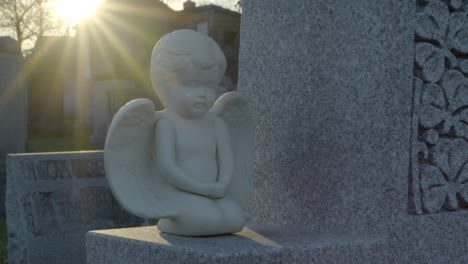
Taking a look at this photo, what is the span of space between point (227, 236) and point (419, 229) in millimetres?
1153

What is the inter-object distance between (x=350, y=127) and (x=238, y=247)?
0.98m

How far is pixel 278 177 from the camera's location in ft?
11.2

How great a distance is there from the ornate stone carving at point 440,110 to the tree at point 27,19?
18.3 metres

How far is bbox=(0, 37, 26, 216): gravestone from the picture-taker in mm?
8375

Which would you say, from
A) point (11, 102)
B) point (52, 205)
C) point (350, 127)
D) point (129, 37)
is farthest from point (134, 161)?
point (129, 37)

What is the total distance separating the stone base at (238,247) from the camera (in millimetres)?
2492

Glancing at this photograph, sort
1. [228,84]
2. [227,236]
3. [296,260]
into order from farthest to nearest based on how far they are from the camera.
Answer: [228,84]
[227,236]
[296,260]

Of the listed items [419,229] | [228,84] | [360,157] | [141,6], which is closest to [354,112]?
[360,157]

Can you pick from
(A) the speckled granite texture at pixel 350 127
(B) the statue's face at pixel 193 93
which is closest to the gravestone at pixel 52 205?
(A) the speckled granite texture at pixel 350 127

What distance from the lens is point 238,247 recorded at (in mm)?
2557

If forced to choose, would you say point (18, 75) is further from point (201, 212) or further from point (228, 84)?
point (201, 212)

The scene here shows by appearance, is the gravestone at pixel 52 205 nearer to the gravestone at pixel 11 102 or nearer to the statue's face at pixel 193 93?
the statue's face at pixel 193 93

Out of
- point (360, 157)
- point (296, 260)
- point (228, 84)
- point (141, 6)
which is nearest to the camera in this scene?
point (296, 260)

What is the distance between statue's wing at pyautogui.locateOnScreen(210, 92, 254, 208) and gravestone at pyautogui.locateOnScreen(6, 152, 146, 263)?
2.55 meters
